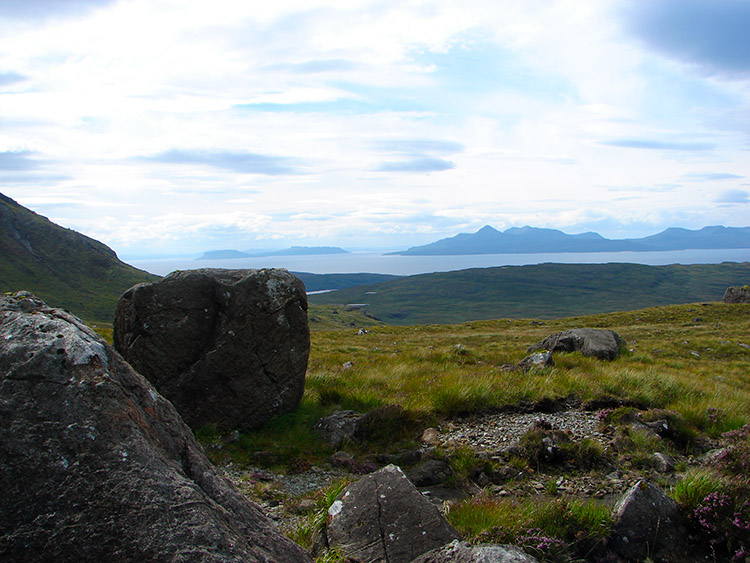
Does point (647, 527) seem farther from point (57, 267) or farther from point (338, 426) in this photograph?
point (57, 267)

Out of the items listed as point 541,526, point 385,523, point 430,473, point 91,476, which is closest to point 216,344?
point 430,473

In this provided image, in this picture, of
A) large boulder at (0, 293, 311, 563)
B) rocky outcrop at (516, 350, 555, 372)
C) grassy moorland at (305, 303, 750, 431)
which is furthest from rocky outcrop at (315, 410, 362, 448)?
rocky outcrop at (516, 350, 555, 372)

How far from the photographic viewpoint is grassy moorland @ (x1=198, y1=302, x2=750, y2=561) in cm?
610

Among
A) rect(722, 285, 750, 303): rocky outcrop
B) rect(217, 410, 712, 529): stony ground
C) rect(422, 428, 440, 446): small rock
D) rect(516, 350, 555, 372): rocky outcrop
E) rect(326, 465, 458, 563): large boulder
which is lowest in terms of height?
rect(722, 285, 750, 303): rocky outcrop

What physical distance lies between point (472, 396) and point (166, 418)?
8555 millimetres

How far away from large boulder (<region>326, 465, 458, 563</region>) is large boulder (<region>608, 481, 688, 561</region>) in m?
2.32

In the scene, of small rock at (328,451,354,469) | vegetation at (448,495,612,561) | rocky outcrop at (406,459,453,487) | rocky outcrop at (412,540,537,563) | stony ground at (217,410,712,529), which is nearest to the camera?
rocky outcrop at (412,540,537,563)

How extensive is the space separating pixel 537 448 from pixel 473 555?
15.7 feet

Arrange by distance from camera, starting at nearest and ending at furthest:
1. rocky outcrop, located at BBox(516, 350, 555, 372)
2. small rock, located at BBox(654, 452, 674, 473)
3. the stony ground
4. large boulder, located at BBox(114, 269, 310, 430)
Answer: the stony ground < small rock, located at BBox(654, 452, 674, 473) < large boulder, located at BBox(114, 269, 310, 430) < rocky outcrop, located at BBox(516, 350, 555, 372)

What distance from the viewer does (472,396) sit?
1175 centimetres

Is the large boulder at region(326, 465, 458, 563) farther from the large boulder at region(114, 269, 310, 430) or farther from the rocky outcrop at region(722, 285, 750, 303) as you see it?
the rocky outcrop at region(722, 285, 750, 303)

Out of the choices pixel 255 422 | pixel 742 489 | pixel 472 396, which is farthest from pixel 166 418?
pixel 472 396

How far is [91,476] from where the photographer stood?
11.4ft

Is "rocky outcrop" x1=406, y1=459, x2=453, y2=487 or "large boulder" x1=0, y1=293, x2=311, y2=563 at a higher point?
"large boulder" x1=0, y1=293, x2=311, y2=563
